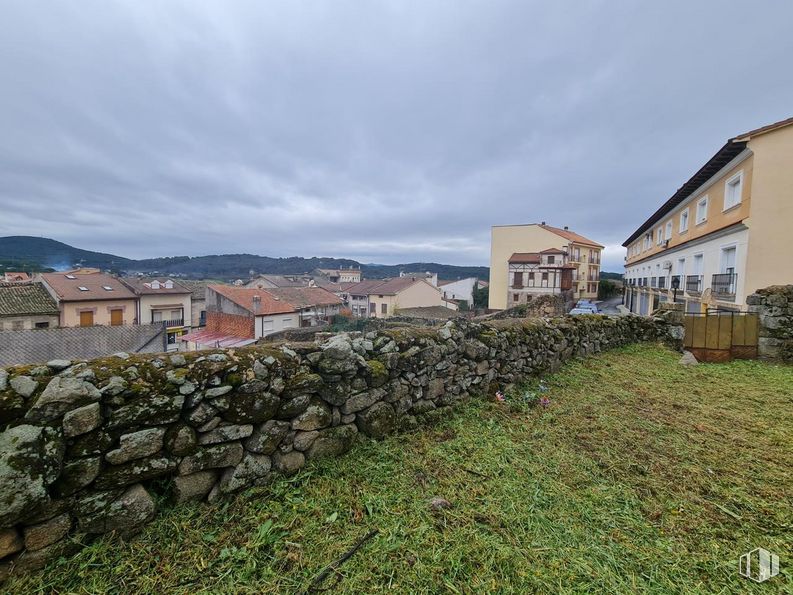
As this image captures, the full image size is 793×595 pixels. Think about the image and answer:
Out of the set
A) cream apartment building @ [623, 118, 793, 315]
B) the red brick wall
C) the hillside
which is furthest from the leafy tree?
the hillside

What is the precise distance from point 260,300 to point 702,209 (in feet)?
92.8

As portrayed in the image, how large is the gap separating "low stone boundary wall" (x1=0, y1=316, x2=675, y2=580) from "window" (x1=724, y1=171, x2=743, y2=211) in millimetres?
17697

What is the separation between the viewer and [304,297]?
31.3 meters

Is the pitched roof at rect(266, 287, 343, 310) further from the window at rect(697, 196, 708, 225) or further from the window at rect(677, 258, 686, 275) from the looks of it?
the window at rect(697, 196, 708, 225)

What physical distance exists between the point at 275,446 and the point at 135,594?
1019 mm

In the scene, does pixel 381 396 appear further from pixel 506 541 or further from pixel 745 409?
pixel 745 409

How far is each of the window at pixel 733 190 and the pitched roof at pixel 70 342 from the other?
21.3m

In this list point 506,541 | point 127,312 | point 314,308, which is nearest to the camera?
point 506,541

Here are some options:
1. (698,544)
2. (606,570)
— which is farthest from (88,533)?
(698,544)

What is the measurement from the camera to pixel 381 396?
3271 mm

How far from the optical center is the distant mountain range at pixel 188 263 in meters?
72.4

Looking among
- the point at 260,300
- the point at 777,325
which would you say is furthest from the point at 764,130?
the point at 260,300

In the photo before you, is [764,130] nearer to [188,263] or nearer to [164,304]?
[164,304]

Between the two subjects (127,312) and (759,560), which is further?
(127,312)
